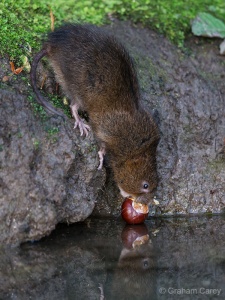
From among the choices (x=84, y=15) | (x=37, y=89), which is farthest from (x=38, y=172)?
(x=84, y=15)

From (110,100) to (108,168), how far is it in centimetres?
66

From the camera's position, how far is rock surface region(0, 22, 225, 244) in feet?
17.8

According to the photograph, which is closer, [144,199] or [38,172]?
[38,172]

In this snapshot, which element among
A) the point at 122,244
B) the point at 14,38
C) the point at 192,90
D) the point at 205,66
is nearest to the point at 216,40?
the point at 205,66

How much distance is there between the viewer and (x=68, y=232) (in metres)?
5.82

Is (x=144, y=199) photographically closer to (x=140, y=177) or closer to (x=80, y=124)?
(x=140, y=177)

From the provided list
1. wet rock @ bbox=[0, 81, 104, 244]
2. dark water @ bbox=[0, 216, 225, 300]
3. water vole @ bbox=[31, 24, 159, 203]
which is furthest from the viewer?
water vole @ bbox=[31, 24, 159, 203]

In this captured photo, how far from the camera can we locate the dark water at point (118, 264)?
4801 mm

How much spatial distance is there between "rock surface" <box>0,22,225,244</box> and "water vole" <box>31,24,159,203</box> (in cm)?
18

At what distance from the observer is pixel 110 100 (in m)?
6.00

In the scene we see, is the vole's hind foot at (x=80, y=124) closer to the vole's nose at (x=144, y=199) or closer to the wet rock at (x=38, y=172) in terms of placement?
the wet rock at (x=38, y=172)

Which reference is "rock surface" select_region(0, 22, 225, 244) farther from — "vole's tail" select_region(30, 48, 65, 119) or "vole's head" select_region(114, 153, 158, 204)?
"vole's head" select_region(114, 153, 158, 204)

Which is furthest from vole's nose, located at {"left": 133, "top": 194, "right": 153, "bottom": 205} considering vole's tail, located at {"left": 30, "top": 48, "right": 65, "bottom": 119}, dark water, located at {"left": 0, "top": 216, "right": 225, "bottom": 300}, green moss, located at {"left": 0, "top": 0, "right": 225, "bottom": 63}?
green moss, located at {"left": 0, "top": 0, "right": 225, "bottom": 63}

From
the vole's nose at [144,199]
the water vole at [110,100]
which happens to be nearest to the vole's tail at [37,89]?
the water vole at [110,100]
